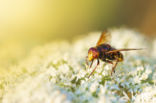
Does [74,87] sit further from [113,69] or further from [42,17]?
[42,17]

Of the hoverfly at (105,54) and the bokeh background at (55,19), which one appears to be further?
the bokeh background at (55,19)

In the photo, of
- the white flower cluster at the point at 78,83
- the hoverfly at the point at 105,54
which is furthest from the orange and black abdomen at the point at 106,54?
the white flower cluster at the point at 78,83

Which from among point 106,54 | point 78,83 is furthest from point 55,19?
point 78,83

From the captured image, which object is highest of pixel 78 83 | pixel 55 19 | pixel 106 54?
pixel 55 19

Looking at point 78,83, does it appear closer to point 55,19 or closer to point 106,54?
point 106,54

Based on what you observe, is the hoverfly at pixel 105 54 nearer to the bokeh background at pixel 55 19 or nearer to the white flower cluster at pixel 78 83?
the white flower cluster at pixel 78 83

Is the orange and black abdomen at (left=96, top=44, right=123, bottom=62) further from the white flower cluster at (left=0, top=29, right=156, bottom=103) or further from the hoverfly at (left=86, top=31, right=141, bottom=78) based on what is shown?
the white flower cluster at (left=0, top=29, right=156, bottom=103)

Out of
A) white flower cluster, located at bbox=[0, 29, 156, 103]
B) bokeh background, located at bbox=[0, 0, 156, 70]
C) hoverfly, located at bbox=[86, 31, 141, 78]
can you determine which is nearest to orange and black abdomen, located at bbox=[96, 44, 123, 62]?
hoverfly, located at bbox=[86, 31, 141, 78]

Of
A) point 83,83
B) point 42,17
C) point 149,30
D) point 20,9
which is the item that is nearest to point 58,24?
point 42,17
